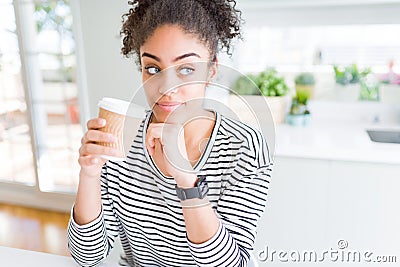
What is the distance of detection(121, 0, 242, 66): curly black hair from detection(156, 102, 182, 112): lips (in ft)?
0.44

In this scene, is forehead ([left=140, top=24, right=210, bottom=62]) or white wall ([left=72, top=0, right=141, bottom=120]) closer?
forehead ([left=140, top=24, right=210, bottom=62])

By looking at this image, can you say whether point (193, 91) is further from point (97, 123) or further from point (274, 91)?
point (274, 91)

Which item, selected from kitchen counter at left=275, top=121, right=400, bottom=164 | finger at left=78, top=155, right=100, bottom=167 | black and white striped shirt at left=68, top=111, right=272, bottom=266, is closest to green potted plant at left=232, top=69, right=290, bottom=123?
kitchen counter at left=275, top=121, right=400, bottom=164

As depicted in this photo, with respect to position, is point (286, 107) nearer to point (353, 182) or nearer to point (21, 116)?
point (353, 182)

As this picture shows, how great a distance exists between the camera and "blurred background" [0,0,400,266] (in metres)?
1.62

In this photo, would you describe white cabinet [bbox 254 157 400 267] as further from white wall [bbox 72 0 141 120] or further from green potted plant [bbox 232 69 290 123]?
white wall [bbox 72 0 141 120]

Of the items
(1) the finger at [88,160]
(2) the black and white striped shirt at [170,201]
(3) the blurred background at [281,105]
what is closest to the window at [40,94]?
(3) the blurred background at [281,105]

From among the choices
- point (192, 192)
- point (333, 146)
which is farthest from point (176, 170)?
point (333, 146)

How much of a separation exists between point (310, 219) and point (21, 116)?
2.35 m

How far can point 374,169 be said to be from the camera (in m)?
Result: 1.57

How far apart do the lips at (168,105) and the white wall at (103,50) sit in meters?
1.44

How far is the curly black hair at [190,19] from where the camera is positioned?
2.49 feet

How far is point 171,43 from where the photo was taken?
0.73 m

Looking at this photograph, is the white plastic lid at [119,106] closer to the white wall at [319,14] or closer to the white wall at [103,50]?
the white wall at [319,14]
